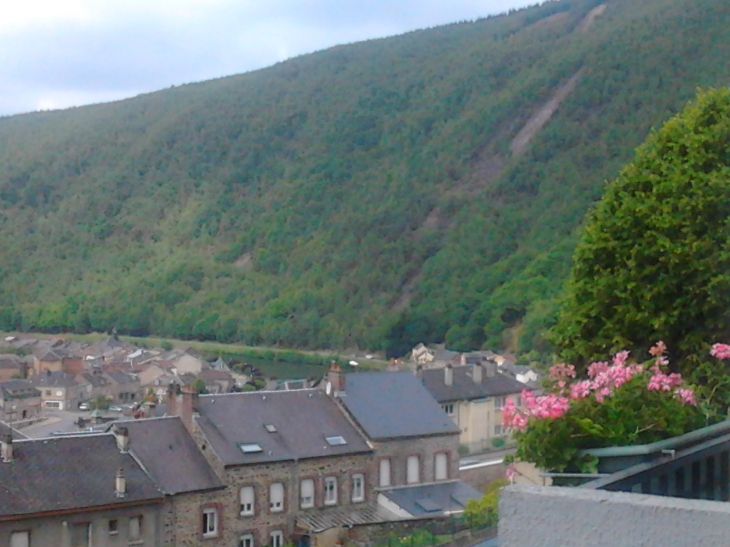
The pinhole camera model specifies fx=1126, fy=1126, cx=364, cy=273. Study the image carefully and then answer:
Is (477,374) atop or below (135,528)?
atop

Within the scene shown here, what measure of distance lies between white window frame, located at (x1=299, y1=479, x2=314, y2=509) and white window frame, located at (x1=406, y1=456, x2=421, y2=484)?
298cm

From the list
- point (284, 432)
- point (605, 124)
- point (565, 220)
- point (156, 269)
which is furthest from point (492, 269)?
point (284, 432)

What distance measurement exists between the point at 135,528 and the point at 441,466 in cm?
896

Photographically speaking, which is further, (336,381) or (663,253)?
(336,381)

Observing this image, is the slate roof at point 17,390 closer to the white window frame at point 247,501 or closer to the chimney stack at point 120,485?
the white window frame at point 247,501

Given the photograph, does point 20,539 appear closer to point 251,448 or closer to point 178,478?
point 178,478

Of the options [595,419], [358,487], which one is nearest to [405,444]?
[358,487]

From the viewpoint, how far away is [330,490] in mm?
25938

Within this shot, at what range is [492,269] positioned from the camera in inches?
4513

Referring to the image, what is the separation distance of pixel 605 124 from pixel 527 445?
140339mm

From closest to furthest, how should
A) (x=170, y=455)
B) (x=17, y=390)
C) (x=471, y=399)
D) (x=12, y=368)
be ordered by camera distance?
(x=170, y=455) < (x=471, y=399) < (x=17, y=390) < (x=12, y=368)

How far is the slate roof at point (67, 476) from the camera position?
819 inches

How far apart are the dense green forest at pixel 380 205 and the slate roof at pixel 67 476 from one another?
55.4 m

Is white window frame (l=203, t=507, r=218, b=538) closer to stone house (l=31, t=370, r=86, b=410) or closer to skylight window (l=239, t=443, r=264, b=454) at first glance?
skylight window (l=239, t=443, r=264, b=454)
